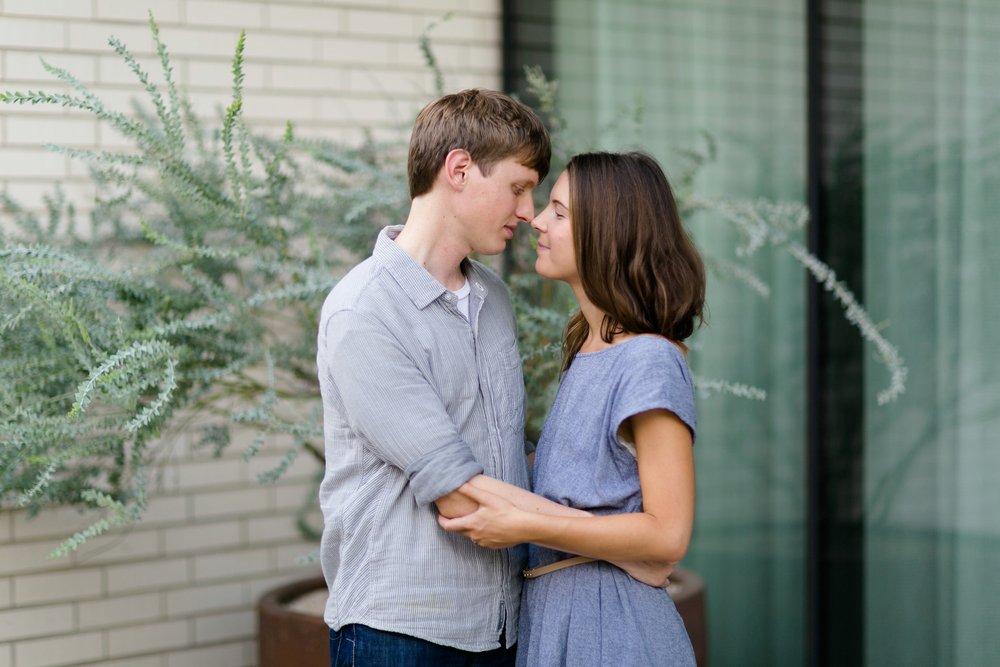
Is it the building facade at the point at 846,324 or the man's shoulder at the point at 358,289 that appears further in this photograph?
the building facade at the point at 846,324

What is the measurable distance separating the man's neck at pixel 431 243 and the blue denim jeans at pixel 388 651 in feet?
1.84

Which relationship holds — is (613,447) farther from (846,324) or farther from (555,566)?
(846,324)

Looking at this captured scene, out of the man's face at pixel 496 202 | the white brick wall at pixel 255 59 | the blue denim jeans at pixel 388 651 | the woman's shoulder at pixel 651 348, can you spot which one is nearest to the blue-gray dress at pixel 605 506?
the woman's shoulder at pixel 651 348

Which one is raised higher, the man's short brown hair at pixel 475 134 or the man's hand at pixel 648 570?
the man's short brown hair at pixel 475 134

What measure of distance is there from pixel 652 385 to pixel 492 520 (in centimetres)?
31

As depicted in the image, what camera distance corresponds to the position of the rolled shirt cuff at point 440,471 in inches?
67.7

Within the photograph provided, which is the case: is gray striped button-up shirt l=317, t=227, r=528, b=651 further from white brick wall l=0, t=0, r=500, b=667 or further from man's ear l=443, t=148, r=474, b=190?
white brick wall l=0, t=0, r=500, b=667

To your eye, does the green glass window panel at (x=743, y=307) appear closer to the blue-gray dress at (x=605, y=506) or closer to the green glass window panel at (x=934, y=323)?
the green glass window panel at (x=934, y=323)

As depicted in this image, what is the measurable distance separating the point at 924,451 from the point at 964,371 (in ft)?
0.74

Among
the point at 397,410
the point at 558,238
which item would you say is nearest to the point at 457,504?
the point at 397,410

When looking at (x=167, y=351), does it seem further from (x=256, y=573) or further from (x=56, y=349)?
(x=256, y=573)

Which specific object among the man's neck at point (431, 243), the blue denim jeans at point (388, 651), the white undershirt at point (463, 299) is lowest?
the blue denim jeans at point (388, 651)

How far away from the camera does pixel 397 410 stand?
1727mm

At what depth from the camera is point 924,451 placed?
9.41 feet
